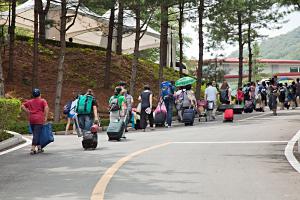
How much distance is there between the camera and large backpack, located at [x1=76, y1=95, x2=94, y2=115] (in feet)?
50.8

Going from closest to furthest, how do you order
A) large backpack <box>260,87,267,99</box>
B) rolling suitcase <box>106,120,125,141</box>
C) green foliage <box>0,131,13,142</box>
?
rolling suitcase <box>106,120,125,141</box>, green foliage <box>0,131,13,142</box>, large backpack <box>260,87,267,99</box>

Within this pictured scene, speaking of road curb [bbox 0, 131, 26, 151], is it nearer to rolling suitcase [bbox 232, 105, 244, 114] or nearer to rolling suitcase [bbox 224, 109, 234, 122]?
rolling suitcase [bbox 224, 109, 234, 122]

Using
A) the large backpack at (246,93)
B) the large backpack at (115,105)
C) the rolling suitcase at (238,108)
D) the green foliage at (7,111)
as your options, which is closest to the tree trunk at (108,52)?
the rolling suitcase at (238,108)

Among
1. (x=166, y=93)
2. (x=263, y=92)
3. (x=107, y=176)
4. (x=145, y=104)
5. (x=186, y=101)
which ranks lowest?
(x=107, y=176)

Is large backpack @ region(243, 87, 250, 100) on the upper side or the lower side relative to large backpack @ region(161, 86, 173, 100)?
upper

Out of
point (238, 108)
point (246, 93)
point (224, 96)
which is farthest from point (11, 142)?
point (246, 93)

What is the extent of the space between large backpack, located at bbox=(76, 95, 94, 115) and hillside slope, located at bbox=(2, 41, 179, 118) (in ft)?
49.0

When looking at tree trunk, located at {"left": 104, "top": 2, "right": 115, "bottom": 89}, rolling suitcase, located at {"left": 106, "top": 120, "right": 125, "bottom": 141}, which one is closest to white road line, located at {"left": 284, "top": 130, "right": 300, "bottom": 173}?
rolling suitcase, located at {"left": 106, "top": 120, "right": 125, "bottom": 141}

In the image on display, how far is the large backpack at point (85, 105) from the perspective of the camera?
50.8 feet

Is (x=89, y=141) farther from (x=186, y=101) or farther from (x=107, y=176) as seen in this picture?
(x=186, y=101)

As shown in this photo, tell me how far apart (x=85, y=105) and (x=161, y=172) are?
5622mm

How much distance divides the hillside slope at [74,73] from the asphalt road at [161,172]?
54.6 ft

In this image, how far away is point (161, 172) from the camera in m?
10.3

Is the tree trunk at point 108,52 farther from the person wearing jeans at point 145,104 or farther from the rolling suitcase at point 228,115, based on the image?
the person wearing jeans at point 145,104
